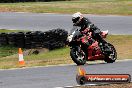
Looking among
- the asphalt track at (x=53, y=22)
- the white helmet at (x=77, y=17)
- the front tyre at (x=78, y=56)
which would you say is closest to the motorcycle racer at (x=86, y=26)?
the white helmet at (x=77, y=17)

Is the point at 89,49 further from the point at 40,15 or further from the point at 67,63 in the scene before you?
the point at 40,15

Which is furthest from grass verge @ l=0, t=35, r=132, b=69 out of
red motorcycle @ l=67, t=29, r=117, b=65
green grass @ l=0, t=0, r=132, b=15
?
green grass @ l=0, t=0, r=132, b=15

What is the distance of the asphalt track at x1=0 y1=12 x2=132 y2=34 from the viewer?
94.1 feet

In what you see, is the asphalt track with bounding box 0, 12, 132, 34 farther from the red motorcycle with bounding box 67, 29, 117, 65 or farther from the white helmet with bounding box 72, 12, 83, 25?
the white helmet with bounding box 72, 12, 83, 25

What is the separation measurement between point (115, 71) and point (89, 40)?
2.61 meters

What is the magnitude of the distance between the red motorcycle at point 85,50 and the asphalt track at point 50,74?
35 cm

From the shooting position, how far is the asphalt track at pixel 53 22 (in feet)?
94.1

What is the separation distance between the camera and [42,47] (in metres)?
22.2

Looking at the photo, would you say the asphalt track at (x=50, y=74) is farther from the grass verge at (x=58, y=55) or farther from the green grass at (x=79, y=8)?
the green grass at (x=79, y=8)

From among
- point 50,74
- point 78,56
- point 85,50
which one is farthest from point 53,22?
point 50,74

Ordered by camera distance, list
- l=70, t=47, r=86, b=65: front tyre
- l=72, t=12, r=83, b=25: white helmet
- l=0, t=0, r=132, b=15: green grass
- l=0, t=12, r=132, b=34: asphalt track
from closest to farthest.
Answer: l=70, t=47, r=86, b=65: front tyre < l=72, t=12, r=83, b=25: white helmet < l=0, t=12, r=132, b=34: asphalt track < l=0, t=0, r=132, b=15: green grass

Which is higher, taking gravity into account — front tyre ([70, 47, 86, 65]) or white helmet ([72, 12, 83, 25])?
white helmet ([72, 12, 83, 25])

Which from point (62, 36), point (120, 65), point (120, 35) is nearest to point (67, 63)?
point (120, 65)

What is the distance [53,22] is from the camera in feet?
102
